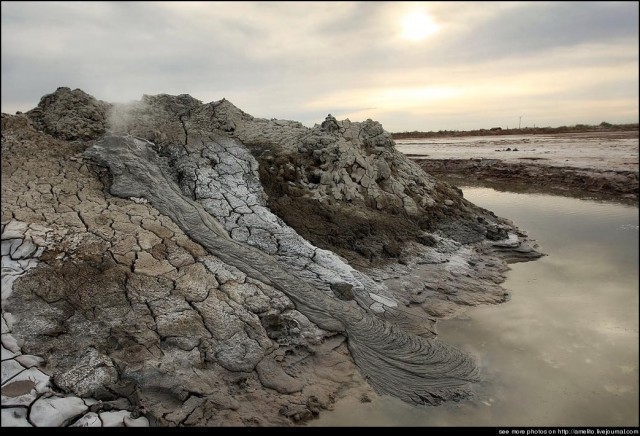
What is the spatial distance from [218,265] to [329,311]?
49.1 inches

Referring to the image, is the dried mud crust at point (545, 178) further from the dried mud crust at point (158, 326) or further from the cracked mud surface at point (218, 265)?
the dried mud crust at point (158, 326)

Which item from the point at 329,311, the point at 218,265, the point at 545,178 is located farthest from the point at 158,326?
the point at 545,178

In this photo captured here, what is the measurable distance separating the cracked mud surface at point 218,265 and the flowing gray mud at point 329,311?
2cm

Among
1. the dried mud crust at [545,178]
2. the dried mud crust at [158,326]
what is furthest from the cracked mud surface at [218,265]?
the dried mud crust at [545,178]

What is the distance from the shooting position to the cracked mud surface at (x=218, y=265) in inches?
131

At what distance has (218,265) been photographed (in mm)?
4520

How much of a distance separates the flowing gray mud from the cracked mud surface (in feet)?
0.06

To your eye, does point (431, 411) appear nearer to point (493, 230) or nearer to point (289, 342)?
point (289, 342)

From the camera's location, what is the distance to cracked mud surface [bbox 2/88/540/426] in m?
3.33

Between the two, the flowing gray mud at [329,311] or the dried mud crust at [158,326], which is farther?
the flowing gray mud at [329,311]

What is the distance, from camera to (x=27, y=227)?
14.2 feet

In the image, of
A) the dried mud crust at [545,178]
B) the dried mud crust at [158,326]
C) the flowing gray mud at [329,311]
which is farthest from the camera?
the dried mud crust at [545,178]

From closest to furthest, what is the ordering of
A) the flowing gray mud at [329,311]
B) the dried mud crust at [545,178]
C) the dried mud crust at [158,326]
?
the dried mud crust at [158,326] → the flowing gray mud at [329,311] → the dried mud crust at [545,178]

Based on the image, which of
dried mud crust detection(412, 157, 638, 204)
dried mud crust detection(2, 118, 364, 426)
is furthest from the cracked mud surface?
dried mud crust detection(412, 157, 638, 204)
